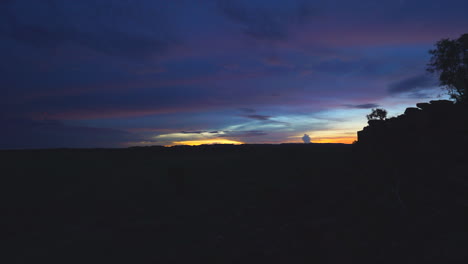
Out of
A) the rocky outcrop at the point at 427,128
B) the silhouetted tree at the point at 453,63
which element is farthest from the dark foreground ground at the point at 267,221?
the silhouetted tree at the point at 453,63

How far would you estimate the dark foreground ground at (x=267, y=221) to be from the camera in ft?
44.2

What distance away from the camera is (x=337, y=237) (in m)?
15.4

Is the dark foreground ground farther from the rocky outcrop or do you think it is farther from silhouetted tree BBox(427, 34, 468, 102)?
silhouetted tree BBox(427, 34, 468, 102)

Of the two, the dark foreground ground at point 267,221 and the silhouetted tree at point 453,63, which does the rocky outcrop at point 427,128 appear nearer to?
the dark foreground ground at point 267,221

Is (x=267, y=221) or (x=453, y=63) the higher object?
(x=453, y=63)

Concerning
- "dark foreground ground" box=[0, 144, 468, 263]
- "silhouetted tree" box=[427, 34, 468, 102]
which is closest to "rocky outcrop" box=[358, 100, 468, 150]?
"dark foreground ground" box=[0, 144, 468, 263]

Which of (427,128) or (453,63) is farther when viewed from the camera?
(453,63)

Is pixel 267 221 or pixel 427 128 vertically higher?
pixel 427 128

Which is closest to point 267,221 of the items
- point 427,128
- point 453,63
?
point 427,128

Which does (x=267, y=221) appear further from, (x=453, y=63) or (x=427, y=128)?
(x=453, y=63)

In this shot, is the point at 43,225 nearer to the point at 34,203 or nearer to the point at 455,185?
the point at 34,203

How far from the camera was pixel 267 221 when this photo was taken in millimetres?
21109

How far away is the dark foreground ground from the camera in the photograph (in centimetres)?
1348

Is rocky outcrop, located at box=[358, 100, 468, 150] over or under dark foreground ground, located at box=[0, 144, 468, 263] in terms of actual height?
over
